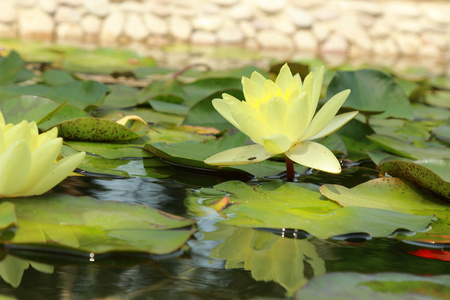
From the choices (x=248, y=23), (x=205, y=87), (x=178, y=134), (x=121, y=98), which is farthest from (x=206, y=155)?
(x=248, y=23)

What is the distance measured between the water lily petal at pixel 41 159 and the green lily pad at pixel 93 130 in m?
0.39

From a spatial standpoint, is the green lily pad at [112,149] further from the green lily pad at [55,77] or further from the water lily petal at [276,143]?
the green lily pad at [55,77]

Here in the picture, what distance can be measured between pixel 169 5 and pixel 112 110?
4346mm

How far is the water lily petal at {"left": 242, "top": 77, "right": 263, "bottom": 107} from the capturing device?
3.11 feet

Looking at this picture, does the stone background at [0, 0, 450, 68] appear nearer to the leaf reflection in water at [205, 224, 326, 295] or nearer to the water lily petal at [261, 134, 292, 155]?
the water lily petal at [261, 134, 292, 155]

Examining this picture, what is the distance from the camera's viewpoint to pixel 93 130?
118cm

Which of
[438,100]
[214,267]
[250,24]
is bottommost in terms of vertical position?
[214,267]

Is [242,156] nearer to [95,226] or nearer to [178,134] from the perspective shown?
[95,226]

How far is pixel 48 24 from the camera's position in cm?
510

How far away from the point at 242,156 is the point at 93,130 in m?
0.40

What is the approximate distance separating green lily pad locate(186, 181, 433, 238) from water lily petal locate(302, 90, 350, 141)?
0.36 ft

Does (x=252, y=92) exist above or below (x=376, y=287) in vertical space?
above

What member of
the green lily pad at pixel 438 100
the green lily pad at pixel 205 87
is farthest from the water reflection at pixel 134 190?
the green lily pad at pixel 438 100

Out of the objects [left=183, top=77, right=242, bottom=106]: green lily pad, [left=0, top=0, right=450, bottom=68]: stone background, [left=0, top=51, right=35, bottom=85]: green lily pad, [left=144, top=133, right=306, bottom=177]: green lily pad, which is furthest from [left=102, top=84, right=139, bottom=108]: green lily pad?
[left=0, top=0, right=450, bottom=68]: stone background
